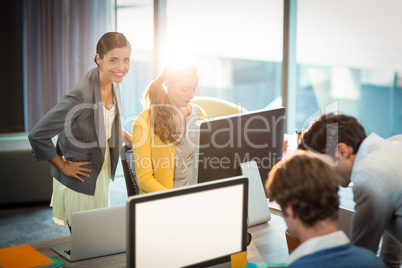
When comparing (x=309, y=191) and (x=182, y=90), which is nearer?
(x=309, y=191)

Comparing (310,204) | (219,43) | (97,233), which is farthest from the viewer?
(219,43)

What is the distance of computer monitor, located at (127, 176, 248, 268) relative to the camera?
1.39m

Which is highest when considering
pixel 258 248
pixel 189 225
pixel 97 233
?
pixel 189 225

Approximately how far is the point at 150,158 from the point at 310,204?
3.69 ft

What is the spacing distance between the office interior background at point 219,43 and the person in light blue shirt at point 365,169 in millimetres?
2735

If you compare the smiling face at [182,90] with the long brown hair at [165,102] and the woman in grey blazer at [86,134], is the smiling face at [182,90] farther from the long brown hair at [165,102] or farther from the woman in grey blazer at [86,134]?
the woman in grey blazer at [86,134]

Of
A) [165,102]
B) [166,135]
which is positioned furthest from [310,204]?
[165,102]

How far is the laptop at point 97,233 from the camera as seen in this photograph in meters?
1.72

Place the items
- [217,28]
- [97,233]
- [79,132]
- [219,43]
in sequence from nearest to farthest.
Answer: [97,233] < [79,132] < [217,28] < [219,43]

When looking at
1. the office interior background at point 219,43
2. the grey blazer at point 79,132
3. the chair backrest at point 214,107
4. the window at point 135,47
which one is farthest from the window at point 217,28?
the grey blazer at point 79,132

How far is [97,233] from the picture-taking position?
1756mm

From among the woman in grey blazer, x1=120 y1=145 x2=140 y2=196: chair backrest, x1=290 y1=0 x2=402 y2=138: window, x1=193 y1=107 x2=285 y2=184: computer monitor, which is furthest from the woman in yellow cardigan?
x1=290 y1=0 x2=402 y2=138: window

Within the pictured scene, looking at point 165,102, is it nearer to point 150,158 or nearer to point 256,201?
point 150,158

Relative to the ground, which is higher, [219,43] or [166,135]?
[219,43]
